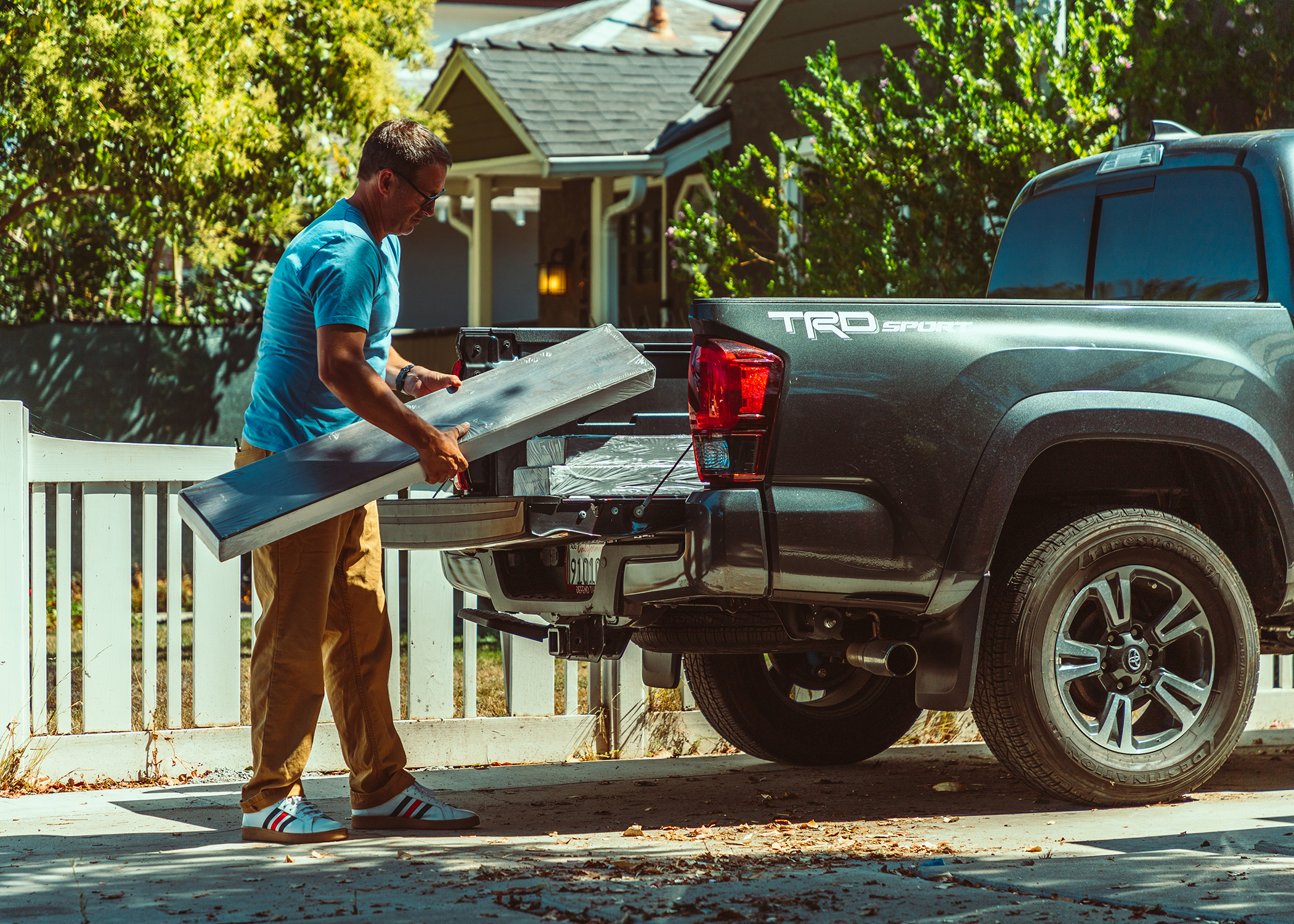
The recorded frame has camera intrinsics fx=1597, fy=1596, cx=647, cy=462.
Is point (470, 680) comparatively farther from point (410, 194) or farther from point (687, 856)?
point (410, 194)

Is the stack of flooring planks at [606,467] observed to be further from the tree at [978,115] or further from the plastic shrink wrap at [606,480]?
the tree at [978,115]

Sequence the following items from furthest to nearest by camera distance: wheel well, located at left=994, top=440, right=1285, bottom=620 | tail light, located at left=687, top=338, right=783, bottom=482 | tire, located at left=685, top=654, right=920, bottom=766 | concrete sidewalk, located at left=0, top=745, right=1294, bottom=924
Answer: tire, located at left=685, top=654, right=920, bottom=766
wheel well, located at left=994, top=440, right=1285, bottom=620
tail light, located at left=687, top=338, right=783, bottom=482
concrete sidewalk, located at left=0, top=745, right=1294, bottom=924

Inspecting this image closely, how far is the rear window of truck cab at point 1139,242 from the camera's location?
5.62 meters

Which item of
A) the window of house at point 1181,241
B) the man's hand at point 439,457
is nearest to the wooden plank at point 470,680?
the man's hand at point 439,457

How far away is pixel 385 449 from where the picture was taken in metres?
4.58

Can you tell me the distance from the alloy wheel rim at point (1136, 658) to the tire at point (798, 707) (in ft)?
3.47

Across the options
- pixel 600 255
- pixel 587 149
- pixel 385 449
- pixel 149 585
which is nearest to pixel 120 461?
pixel 149 585

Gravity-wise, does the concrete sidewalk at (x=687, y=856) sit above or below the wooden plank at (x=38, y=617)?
below

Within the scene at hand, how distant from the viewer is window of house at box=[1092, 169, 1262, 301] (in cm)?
559


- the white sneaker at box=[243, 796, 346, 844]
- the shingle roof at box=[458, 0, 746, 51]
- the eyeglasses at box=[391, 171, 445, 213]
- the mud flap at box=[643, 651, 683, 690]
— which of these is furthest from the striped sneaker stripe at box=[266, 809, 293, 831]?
the shingle roof at box=[458, 0, 746, 51]

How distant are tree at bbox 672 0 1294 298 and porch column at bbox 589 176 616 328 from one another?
7715mm

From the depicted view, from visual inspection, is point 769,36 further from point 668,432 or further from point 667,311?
point 668,432

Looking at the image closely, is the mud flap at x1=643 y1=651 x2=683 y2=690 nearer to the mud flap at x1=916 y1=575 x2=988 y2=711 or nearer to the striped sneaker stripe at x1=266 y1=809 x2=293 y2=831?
the mud flap at x1=916 y1=575 x2=988 y2=711

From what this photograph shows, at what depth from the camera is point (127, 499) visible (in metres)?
5.83
